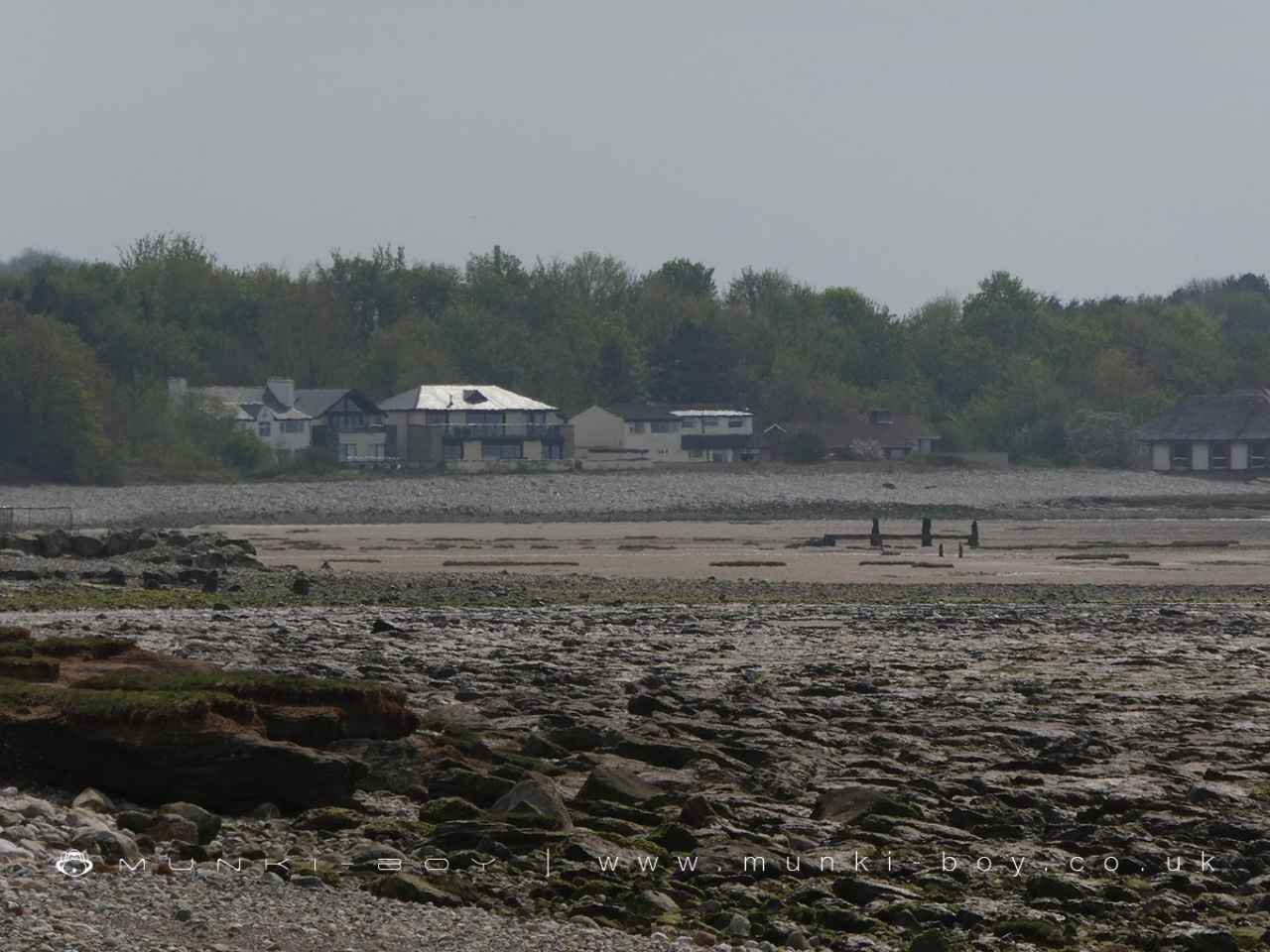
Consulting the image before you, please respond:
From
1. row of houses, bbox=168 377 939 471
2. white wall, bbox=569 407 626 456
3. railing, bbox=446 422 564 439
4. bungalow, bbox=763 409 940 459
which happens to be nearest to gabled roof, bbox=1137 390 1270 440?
bungalow, bbox=763 409 940 459

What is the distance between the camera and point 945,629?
2930cm

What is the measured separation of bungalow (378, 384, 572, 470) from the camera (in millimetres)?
111750

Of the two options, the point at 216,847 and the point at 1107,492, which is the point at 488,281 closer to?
the point at 1107,492

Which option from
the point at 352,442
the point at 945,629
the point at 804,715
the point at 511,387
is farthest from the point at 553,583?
the point at 511,387

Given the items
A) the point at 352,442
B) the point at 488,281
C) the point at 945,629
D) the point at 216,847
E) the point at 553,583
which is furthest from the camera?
the point at 488,281

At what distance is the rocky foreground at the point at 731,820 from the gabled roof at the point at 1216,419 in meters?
88.1

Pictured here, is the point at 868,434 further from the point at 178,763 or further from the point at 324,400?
the point at 178,763

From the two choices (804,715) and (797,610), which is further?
(797,610)

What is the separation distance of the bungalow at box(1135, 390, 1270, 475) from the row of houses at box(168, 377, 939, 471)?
56.6ft

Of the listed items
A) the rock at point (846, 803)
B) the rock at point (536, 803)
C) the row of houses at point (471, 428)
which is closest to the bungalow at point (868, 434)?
the row of houses at point (471, 428)

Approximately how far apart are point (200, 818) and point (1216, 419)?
103197 mm

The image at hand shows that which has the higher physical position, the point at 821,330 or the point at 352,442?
the point at 821,330

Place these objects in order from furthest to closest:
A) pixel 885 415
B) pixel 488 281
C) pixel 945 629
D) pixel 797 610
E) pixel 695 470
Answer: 1. pixel 488 281
2. pixel 885 415
3. pixel 695 470
4. pixel 797 610
5. pixel 945 629

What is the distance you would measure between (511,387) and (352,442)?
2071 centimetres
